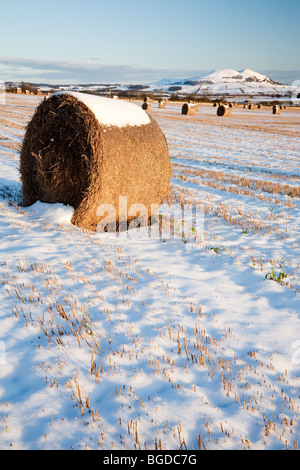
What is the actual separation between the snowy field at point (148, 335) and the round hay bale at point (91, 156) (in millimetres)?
474

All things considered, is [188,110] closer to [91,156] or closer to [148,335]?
[91,156]

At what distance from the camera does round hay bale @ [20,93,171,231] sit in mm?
6426

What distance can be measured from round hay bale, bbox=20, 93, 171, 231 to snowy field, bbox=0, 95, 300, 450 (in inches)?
18.7

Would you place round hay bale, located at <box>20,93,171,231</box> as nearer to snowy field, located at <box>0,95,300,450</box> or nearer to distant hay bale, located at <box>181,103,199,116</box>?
snowy field, located at <box>0,95,300,450</box>

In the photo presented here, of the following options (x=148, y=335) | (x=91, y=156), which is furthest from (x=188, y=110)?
(x=148, y=335)

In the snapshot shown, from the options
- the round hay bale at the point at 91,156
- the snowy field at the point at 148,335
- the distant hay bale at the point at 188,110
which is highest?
the distant hay bale at the point at 188,110

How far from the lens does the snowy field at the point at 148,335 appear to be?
8.95 ft

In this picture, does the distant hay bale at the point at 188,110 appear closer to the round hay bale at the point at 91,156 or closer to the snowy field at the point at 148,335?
the round hay bale at the point at 91,156

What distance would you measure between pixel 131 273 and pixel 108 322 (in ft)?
4.18

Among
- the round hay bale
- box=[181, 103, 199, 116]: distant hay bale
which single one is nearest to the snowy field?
the round hay bale

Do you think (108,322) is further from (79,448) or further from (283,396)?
(283,396)

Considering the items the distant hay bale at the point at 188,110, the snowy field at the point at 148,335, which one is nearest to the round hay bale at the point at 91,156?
the snowy field at the point at 148,335

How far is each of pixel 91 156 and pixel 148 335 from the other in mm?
3673
